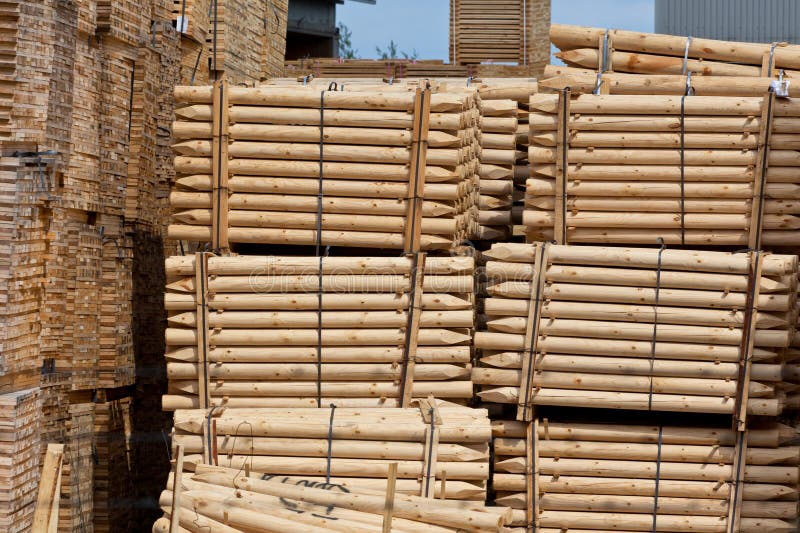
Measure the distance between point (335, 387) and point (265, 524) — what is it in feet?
7.03

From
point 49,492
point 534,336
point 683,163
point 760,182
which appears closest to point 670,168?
point 683,163

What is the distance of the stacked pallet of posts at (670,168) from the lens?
37.2 ft

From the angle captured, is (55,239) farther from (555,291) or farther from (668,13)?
(668,13)

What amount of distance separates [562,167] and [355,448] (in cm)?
385

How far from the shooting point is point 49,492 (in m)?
8.10

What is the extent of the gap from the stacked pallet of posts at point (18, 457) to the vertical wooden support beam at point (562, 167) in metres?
5.76

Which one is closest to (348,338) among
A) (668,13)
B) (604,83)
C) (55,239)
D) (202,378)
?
(202,378)

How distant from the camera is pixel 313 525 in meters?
9.20

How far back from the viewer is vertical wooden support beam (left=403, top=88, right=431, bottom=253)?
11.1 meters

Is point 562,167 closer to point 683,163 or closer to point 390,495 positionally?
point 683,163

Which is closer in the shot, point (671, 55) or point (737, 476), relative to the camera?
point (737, 476)

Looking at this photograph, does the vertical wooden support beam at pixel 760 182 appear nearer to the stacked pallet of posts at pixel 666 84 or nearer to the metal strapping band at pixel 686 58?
the stacked pallet of posts at pixel 666 84

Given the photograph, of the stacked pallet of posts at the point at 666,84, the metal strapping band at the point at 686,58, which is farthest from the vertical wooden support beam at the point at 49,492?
the metal strapping band at the point at 686,58

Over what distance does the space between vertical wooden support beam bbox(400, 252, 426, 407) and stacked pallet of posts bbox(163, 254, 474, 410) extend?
0.03 feet
